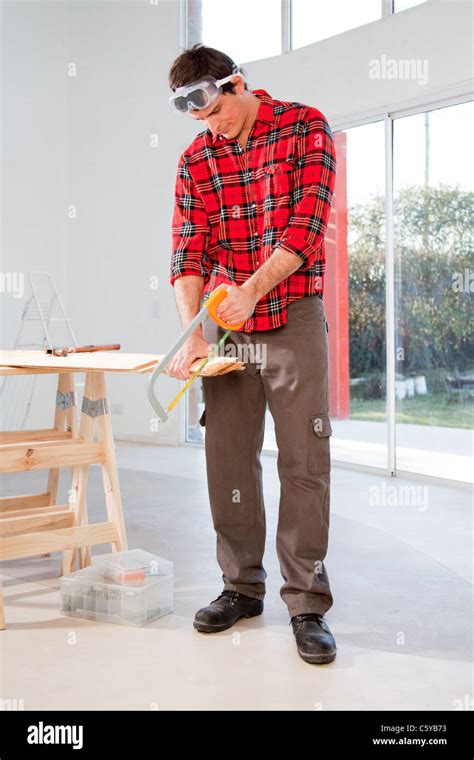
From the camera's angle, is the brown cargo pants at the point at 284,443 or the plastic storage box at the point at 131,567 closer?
the brown cargo pants at the point at 284,443

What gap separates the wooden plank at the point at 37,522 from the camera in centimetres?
271

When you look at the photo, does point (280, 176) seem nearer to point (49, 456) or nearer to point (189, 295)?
point (189, 295)

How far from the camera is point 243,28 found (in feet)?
20.0

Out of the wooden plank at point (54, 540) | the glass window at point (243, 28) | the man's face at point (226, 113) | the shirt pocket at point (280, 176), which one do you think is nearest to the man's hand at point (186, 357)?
the shirt pocket at point (280, 176)

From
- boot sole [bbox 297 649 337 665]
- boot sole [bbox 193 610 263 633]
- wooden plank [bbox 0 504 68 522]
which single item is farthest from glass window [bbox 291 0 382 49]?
boot sole [bbox 297 649 337 665]

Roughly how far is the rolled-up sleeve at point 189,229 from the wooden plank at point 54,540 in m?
0.92

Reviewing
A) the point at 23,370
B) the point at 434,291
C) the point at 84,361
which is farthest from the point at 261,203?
the point at 434,291

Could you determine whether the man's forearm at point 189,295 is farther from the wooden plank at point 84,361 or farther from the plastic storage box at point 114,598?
the plastic storage box at point 114,598

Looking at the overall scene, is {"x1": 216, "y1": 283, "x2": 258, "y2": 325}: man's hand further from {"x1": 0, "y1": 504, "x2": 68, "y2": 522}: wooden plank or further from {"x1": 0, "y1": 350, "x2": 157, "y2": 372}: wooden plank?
{"x1": 0, "y1": 504, "x2": 68, "y2": 522}: wooden plank

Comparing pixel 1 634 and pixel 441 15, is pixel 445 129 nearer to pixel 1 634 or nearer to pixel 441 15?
pixel 441 15

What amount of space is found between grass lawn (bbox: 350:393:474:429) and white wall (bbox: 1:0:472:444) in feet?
6.04

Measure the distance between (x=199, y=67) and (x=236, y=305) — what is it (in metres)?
0.62
